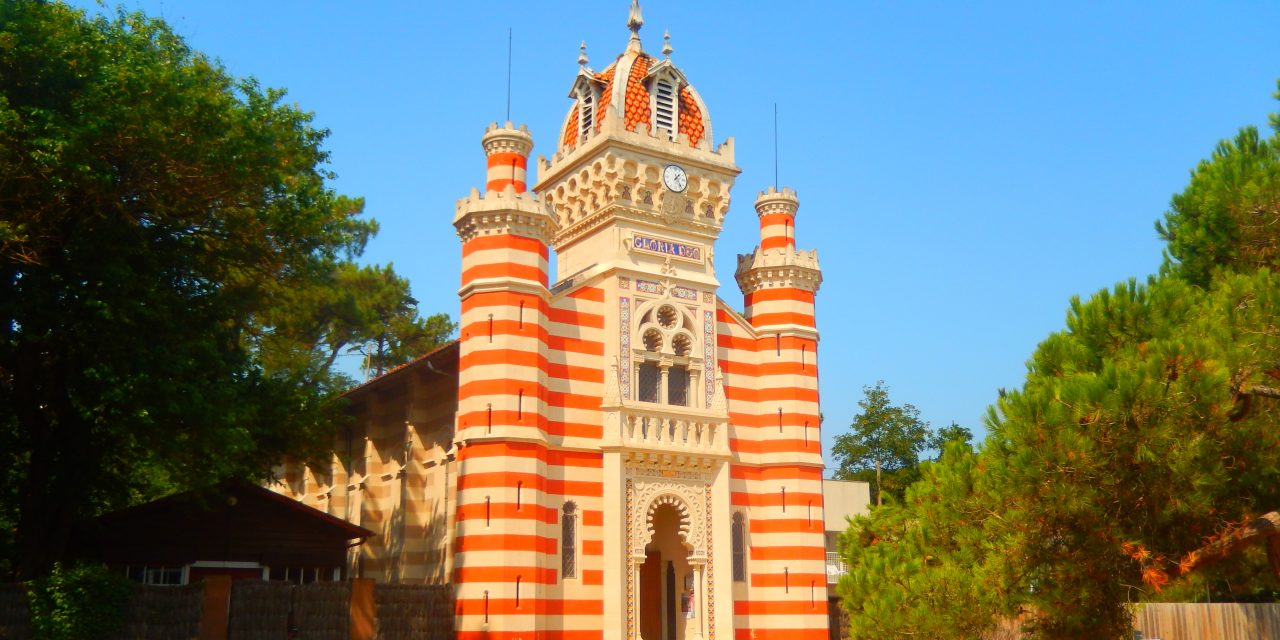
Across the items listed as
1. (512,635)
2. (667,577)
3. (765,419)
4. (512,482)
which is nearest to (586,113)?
(765,419)

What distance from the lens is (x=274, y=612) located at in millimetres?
22016

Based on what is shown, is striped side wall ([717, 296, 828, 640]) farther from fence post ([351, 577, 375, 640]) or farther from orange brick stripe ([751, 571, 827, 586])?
fence post ([351, 577, 375, 640])

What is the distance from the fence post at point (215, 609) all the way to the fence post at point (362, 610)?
2.30 m

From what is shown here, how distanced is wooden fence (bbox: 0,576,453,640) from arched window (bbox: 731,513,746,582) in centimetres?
686

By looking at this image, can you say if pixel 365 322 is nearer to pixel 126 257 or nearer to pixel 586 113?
pixel 586 113

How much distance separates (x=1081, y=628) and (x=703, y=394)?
45.1 ft

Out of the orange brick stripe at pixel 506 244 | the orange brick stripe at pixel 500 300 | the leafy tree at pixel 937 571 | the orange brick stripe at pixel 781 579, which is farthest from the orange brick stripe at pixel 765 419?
the leafy tree at pixel 937 571

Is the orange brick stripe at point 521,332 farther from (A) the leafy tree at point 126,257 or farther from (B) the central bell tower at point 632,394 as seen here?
(A) the leafy tree at point 126,257

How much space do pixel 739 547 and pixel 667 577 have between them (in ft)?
6.13

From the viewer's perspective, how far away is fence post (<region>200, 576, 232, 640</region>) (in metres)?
21.4

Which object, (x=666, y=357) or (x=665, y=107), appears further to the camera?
(x=665, y=107)

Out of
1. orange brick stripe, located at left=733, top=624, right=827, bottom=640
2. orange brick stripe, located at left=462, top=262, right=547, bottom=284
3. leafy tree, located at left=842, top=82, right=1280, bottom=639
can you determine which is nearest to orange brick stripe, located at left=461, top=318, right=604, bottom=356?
orange brick stripe, located at left=462, top=262, right=547, bottom=284

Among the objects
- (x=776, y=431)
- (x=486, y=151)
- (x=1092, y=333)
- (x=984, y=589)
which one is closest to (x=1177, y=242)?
(x=1092, y=333)

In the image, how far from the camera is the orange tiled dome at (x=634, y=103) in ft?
92.4
